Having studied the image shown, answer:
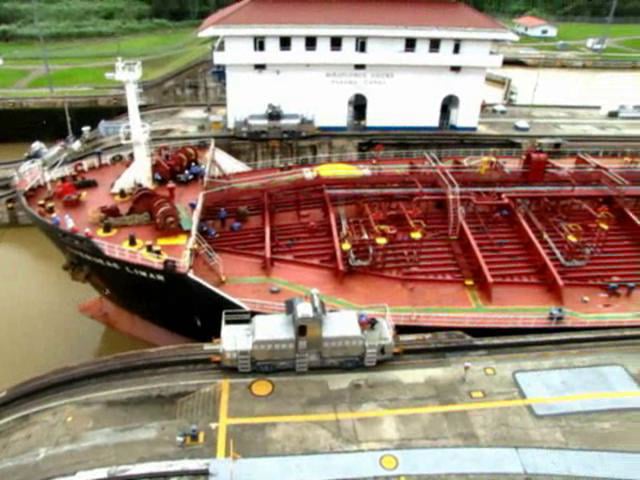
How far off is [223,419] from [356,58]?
18689 millimetres

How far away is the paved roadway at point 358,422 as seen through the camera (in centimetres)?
830

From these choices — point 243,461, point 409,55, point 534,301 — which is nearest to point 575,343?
point 534,301

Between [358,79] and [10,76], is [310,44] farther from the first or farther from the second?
[10,76]

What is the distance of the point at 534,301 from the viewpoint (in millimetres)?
14266

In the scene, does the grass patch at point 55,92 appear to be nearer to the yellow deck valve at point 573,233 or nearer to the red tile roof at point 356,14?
the red tile roof at point 356,14

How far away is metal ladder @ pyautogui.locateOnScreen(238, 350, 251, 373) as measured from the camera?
9.79 meters

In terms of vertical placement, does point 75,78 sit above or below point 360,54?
below

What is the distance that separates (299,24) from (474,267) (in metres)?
13.5

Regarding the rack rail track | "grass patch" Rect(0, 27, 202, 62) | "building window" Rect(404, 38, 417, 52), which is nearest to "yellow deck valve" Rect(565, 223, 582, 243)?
the rack rail track

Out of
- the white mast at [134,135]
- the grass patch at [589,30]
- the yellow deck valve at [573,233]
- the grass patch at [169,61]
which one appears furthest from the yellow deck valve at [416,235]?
the grass patch at [589,30]

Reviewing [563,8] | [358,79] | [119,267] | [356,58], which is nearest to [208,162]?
[119,267]

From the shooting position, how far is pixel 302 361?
32.7 ft

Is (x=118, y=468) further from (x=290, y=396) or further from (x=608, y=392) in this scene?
(x=608, y=392)

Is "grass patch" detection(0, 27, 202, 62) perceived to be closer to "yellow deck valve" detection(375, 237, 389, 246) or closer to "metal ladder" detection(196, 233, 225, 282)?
"metal ladder" detection(196, 233, 225, 282)
